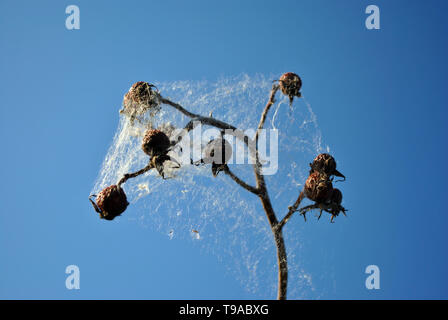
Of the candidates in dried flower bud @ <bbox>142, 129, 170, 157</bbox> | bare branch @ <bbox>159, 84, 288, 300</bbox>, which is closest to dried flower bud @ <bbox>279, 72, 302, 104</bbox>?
bare branch @ <bbox>159, 84, 288, 300</bbox>

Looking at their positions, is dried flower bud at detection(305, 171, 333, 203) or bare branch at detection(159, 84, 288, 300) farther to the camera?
bare branch at detection(159, 84, 288, 300)

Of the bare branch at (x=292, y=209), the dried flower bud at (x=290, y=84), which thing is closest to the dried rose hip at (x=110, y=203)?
the bare branch at (x=292, y=209)

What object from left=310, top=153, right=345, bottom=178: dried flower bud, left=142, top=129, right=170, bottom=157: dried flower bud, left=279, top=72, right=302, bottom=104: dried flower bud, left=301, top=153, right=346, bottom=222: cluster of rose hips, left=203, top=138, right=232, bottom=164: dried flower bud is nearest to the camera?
left=142, top=129, right=170, bottom=157: dried flower bud

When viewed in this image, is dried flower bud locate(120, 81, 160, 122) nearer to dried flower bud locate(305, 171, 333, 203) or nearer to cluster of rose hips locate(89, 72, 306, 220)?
cluster of rose hips locate(89, 72, 306, 220)
